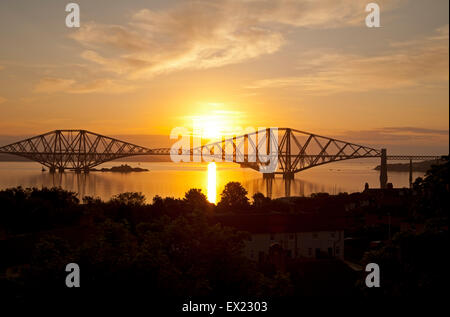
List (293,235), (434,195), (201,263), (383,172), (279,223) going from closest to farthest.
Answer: (434,195)
(201,263)
(293,235)
(279,223)
(383,172)

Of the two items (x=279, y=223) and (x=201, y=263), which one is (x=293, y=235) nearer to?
(x=279, y=223)

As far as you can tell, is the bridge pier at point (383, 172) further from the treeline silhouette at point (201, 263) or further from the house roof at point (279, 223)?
the treeline silhouette at point (201, 263)

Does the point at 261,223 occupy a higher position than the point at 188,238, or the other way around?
the point at 188,238

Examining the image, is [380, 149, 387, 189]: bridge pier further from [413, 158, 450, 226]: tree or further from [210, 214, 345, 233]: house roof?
[413, 158, 450, 226]: tree

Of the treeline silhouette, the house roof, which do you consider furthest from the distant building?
the treeline silhouette

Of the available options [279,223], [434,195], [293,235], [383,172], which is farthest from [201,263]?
[383,172]

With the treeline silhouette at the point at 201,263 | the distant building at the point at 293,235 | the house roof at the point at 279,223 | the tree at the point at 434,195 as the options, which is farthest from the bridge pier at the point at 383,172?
the tree at the point at 434,195

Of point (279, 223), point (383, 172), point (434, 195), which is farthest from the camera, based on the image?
point (383, 172)
